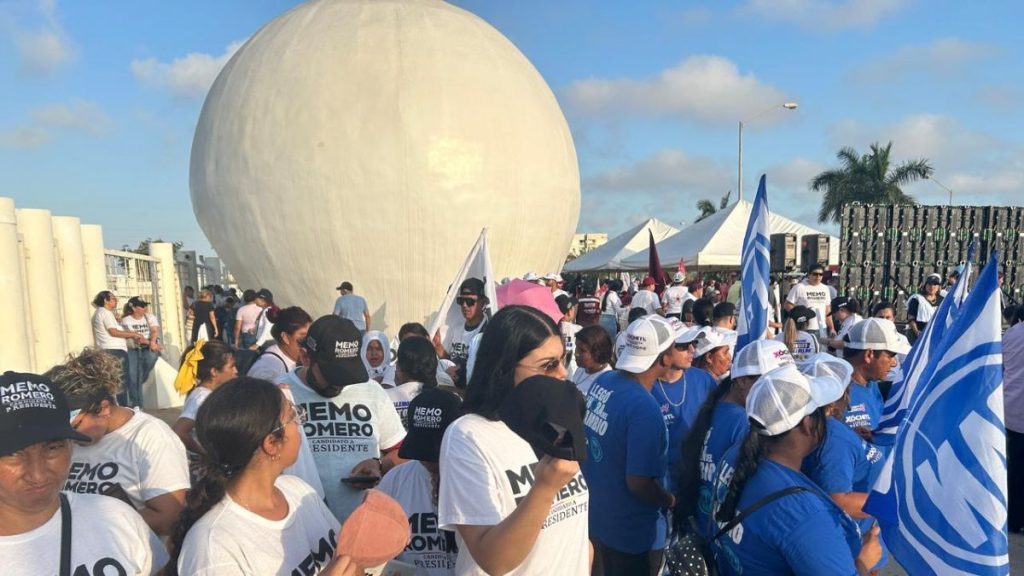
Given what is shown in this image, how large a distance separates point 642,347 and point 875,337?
59.2 inches

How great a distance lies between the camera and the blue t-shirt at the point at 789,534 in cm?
186

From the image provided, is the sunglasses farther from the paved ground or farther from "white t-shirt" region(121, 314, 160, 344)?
"white t-shirt" region(121, 314, 160, 344)

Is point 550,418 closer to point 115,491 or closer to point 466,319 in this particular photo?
point 115,491

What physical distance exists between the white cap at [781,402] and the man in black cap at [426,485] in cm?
100

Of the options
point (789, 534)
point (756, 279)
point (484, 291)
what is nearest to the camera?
point (789, 534)

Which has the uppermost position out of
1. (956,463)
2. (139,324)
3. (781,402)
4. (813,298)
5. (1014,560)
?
(781,402)

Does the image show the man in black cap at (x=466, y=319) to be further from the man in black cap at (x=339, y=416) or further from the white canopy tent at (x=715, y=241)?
the white canopy tent at (x=715, y=241)

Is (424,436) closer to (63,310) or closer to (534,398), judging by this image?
(534,398)

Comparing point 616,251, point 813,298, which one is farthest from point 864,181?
point 813,298

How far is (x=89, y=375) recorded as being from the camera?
8.22 feet

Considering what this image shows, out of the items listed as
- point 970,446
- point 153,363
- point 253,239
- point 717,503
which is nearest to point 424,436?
point 717,503

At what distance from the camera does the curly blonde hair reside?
2.45 m

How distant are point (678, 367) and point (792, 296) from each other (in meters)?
6.19

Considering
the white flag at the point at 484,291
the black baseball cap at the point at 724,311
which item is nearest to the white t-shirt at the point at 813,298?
the black baseball cap at the point at 724,311
